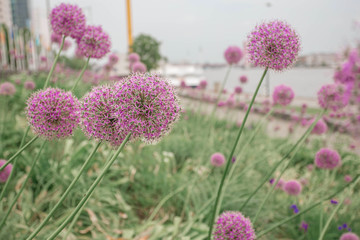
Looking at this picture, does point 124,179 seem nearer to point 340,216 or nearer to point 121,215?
point 121,215

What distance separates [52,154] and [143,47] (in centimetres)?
620

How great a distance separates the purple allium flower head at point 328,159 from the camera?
2.32 m

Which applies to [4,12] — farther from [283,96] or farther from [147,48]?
[283,96]

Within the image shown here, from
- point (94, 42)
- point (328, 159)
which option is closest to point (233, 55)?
point (328, 159)

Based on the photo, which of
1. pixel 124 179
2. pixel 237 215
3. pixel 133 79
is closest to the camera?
pixel 133 79

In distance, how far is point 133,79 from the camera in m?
0.92

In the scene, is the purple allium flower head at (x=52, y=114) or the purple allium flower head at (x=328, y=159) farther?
the purple allium flower head at (x=328, y=159)

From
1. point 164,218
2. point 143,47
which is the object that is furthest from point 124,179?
point 143,47

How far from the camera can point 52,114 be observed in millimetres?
1104

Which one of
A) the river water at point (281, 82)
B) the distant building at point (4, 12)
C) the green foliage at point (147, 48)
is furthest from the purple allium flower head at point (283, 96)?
the distant building at point (4, 12)

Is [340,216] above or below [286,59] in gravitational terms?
below

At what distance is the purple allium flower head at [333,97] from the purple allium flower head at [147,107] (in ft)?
5.19

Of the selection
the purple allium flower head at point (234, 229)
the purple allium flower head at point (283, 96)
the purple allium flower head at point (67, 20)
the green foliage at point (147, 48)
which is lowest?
the purple allium flower head at point (234, 229)

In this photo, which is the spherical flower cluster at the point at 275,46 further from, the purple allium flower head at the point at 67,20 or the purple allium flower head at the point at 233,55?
the purple allium flower head at the point at 233,55
